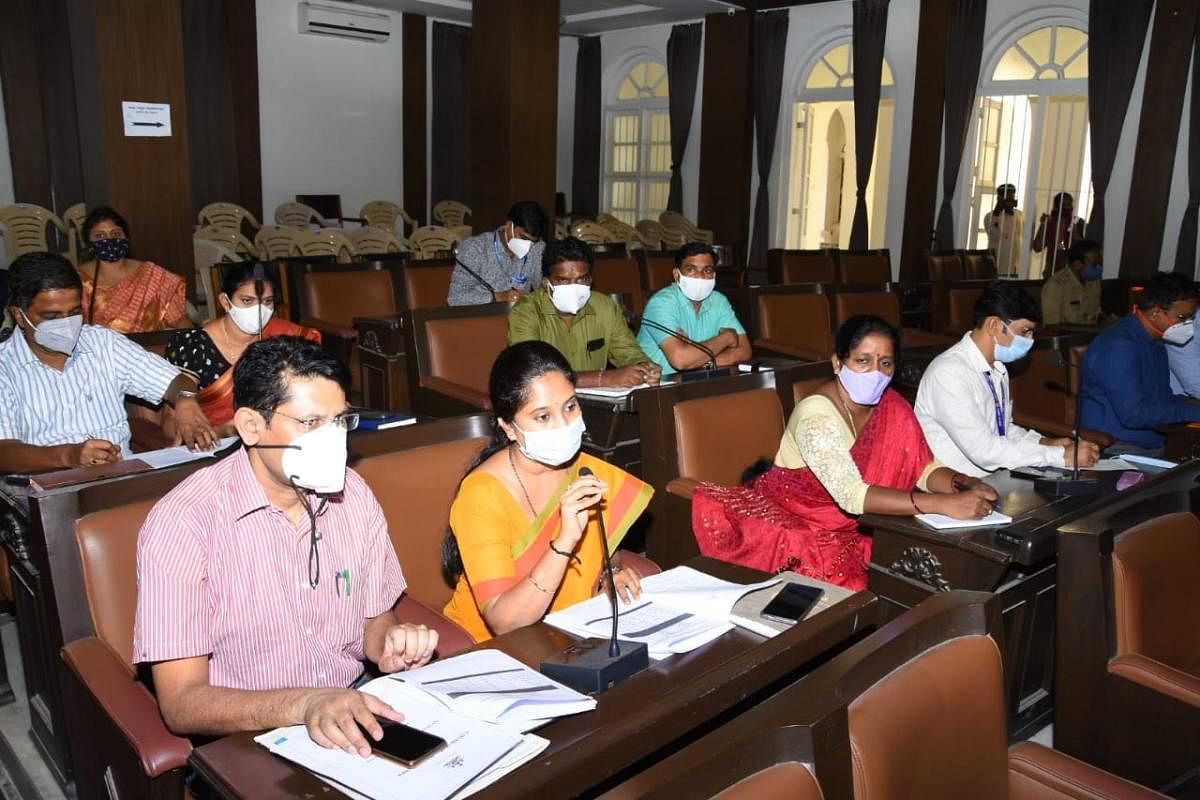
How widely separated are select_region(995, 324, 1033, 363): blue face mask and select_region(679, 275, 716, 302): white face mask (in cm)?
130

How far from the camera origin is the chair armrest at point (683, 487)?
8.37 ft

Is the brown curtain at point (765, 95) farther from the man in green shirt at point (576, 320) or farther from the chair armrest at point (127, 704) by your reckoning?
the chair armrest at point (127, 704)

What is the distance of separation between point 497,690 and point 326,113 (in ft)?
33.0

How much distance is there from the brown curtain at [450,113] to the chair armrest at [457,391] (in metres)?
8.11

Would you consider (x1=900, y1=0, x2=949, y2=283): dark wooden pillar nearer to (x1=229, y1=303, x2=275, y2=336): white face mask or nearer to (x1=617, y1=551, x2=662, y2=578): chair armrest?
(x1=229, y1=303, x2=275, y2=336): white face mask

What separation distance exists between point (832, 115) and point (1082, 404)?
7478 millimetres

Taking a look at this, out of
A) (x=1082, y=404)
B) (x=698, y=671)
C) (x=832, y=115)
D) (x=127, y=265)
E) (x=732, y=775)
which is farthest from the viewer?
(x=832, y=115)

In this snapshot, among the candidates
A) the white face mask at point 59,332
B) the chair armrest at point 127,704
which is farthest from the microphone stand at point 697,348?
the chair armrest at point 127,704

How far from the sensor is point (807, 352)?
14.3 ft

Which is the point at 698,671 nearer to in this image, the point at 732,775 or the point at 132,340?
the point at 732,775

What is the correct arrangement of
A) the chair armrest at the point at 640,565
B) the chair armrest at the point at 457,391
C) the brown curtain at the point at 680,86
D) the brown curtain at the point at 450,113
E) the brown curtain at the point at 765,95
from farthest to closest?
the brown curtain at the point at 450,113 < the brown curtain at the point at 680,86 < the brown curtain at the point at 765,95 < the chair armrest at the point at 457,391 < the chair armrest at the point at 640,565

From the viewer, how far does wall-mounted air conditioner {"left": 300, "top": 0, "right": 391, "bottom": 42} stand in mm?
9703

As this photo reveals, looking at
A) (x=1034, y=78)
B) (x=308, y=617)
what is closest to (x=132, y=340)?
(x=308, y=617)

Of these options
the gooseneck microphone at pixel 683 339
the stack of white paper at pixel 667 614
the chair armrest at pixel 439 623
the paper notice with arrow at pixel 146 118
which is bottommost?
the chair armrest at pixel 439 623
